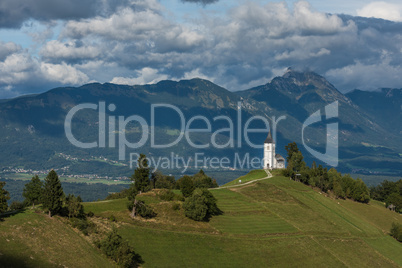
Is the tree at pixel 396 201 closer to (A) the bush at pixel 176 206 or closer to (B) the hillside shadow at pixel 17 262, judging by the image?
(A) the bush at pixel 176 206

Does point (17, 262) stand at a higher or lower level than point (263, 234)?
higher

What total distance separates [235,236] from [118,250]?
30.5 m

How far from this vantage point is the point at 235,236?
96.1 m

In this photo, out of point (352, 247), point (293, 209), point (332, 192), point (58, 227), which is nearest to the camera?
point (58, 227)

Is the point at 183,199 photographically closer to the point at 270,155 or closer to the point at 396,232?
the point at 396,232

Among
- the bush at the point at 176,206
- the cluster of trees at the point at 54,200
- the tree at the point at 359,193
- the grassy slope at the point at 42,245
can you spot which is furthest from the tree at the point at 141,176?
the tree at the point at 359,193

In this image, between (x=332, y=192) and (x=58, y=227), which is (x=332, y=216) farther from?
(x=58, y=227)

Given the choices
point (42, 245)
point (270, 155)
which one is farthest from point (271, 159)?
point (42, 245)

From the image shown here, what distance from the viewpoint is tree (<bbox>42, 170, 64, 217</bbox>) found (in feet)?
263

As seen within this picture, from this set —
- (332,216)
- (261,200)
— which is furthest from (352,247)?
(261,200)

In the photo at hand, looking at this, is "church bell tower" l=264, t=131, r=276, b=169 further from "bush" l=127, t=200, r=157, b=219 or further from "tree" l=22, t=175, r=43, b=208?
"tree" l=22, t=175, r=43, b=208

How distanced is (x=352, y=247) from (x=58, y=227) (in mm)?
67512

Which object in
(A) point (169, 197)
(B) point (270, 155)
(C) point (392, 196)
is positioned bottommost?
(C) point (392, 196)

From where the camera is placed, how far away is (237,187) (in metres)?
141
